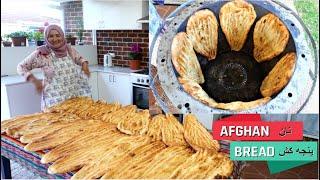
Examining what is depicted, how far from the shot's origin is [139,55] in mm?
845

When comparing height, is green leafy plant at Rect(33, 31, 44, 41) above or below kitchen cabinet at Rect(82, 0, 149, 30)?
below

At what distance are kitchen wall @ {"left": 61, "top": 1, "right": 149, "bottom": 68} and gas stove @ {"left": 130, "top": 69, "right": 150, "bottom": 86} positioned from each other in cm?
2

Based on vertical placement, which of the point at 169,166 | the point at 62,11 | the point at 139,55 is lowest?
the point at 169,166

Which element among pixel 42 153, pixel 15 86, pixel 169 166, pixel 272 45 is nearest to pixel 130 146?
pixel 169 166

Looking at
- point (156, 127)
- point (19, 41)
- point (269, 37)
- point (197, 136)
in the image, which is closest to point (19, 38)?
point (19, 41)

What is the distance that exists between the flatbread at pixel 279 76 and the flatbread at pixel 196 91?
0.16 m

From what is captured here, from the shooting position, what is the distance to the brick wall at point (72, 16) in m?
0.82

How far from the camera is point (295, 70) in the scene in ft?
2.67

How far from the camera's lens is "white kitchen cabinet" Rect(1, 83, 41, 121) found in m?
0.76

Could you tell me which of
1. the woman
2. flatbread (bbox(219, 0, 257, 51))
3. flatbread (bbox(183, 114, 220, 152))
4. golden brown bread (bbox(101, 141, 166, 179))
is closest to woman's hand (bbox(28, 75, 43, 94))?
the woman

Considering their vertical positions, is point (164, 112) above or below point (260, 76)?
below

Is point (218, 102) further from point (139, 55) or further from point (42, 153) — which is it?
point (42, 153)

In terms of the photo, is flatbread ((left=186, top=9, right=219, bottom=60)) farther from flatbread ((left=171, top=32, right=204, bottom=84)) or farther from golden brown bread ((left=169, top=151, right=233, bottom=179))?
golden brown bread ((left=169, top=151, right=233, bottom=179))

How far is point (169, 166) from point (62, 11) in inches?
21.2
